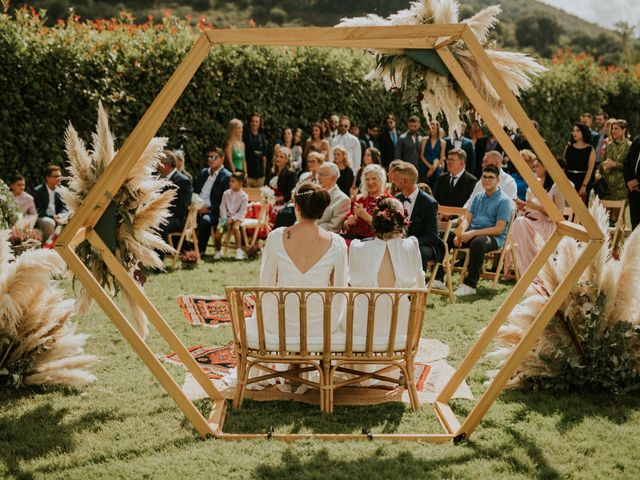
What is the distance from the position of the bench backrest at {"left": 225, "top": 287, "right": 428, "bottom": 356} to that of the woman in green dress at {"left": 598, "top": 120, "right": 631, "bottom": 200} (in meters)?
9.95

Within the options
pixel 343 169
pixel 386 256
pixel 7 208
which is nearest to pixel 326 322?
pixel 386 256

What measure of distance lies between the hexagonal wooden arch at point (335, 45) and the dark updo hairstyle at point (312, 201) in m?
1.37

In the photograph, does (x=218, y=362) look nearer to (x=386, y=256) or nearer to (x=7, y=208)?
(x=386, y=256)

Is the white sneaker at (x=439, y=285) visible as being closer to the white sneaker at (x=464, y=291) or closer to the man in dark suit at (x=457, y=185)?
the white sneaker at (x=464, y=291)

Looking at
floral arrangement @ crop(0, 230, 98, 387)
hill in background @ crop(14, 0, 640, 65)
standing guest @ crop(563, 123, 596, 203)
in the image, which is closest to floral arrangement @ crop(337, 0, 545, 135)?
floral arrangement @ crop(0, 230, 98, 387)

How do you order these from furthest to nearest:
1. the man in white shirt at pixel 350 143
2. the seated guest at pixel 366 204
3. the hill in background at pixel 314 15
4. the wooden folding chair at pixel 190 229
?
1. the hill in background at pixel 314 15
2. the man in white shirt at pixel 350 143
3. the wooden folding chair at pixel 190 229
4. the seated guest at pixel 366 204

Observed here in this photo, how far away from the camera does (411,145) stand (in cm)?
1647

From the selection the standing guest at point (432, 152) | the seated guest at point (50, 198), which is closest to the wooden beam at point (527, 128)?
the seated guest at point (50, 198)

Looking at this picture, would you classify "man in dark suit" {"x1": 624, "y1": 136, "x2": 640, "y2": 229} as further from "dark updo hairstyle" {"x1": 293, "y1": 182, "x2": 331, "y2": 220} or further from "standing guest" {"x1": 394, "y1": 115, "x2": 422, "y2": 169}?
"dark updo hairstyle" {"x1": 293, "y1": 182, "x2": 331, "y2": 220}

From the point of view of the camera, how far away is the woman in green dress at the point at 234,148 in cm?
1576

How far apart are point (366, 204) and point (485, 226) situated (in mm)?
1925

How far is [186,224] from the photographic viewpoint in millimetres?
12469

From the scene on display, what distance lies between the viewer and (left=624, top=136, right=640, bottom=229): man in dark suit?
12.3 metres

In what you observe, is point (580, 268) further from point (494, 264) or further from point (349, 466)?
point (494, 264)
